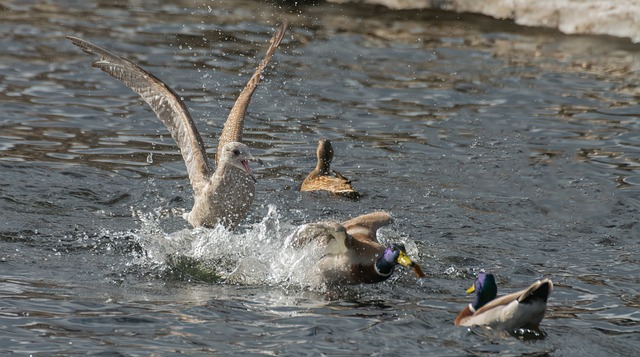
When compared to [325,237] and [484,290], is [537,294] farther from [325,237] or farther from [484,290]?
[325,237]

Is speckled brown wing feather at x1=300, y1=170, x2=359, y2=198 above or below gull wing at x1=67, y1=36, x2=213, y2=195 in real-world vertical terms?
below

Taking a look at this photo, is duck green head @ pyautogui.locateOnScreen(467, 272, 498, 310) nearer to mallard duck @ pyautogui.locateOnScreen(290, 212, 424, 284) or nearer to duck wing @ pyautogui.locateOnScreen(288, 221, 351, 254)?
mallard duck @ pyautogui.locateOnScreen(290, 212, 424, 284)

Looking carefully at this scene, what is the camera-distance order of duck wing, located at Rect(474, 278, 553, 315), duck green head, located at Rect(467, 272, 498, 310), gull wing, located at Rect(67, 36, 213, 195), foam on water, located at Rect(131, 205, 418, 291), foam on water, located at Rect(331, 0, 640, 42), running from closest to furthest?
1. duck wing, located at Rect(474, 278, 553, 315)
2. duck green head, located at Rect(467, 272, 498, 310)
3. foam on water, located at Rect(131, 205, 418, 291)
4. gull wing, located at Rect(67, 36, 213, 195)
5. foam on water, located at Rect(331, 0, 640, 42)

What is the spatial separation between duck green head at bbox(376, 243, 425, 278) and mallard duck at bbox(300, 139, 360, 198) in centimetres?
286

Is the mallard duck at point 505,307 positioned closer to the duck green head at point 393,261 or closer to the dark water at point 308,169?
the dark water at point 308,169

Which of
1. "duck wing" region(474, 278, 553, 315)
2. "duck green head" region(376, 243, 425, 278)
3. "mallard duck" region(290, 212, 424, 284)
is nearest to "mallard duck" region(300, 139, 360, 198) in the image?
"mallard duck" region(290, 212, 424, 284)

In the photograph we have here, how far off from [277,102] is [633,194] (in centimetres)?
546

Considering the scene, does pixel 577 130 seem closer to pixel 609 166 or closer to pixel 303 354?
pixel 609 166

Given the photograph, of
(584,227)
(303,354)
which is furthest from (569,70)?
(303,354)

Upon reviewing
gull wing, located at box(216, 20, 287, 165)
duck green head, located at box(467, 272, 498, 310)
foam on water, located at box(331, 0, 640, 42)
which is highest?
foam on water, located at box(331, 0, 640, 42)

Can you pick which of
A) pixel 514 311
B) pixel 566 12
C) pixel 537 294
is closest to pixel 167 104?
pixel 514 311

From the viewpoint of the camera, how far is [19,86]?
633 inches

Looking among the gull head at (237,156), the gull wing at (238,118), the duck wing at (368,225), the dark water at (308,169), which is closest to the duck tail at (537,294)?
the dark water at (308,169)

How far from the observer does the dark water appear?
27.9ft
